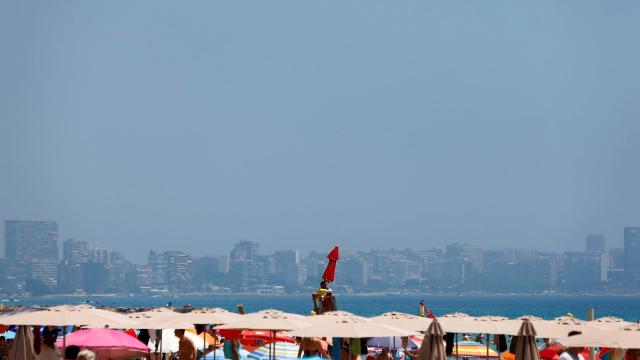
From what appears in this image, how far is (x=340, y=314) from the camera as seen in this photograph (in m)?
20.3

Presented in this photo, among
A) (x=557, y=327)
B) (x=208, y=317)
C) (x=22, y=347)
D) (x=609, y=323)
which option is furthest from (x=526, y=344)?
(x=22, y=347)

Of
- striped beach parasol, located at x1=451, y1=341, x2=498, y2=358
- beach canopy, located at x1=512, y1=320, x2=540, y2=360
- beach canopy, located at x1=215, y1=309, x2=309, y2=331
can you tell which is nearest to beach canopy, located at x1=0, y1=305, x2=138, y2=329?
beach canopy, located at x1=215, y1=309, x2=309, y2=331

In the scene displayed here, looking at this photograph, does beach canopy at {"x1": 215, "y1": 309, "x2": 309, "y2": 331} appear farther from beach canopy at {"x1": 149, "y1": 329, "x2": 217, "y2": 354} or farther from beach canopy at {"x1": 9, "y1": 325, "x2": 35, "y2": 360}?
beach canopy at {"x1": 149, "y1": 329, "x2": 217, "y2": 354}

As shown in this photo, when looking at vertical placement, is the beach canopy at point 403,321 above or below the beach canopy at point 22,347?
above

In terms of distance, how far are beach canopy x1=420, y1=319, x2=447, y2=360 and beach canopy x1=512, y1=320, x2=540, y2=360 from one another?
1.17 metres

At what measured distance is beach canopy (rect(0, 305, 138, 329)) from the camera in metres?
18.4

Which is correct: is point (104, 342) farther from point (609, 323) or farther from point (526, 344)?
point (609, 323)

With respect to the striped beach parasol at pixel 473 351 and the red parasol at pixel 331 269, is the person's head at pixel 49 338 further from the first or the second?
the red parasol at pixel 331 269

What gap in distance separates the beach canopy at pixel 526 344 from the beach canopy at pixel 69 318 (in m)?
6.31

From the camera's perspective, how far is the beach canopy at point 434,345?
18.3 meters

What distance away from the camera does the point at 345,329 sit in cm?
1873

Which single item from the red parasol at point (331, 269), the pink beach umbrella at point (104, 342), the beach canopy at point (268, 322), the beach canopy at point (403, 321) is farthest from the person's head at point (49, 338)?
the red parasol at point (331, 269)

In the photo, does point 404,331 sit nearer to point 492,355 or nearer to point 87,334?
point 87,334

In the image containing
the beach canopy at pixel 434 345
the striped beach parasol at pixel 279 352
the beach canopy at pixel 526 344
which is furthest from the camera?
the striped beach parasol at pixel 279 352
